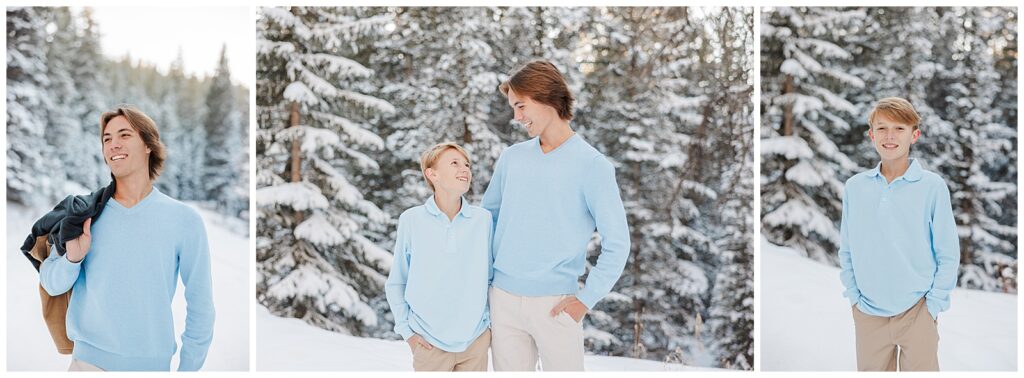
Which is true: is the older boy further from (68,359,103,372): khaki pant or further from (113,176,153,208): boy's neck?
(68,359,103,372): khaki pant

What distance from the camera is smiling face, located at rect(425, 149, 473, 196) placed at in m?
2.52

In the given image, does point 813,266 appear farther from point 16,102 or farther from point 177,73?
point 16,102

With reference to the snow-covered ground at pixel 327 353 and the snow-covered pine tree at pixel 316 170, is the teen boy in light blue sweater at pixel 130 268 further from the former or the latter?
the snow-covered pine tree at pixel 316 170

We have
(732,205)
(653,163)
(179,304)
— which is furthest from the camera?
(653,163)

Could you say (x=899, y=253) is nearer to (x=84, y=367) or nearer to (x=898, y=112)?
(x=898, y=112)

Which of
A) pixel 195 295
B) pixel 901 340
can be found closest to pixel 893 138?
pixel 901 340

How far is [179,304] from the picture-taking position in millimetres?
3551

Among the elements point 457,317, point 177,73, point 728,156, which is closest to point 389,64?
point 177,73

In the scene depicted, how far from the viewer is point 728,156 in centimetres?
489

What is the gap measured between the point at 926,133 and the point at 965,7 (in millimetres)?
607

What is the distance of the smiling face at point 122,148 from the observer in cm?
253

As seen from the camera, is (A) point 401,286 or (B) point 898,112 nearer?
(A) point 401,286

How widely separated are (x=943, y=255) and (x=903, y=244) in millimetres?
131

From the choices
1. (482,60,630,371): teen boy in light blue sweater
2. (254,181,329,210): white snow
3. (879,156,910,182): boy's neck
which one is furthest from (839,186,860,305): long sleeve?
(254,181,329,210): white snow
